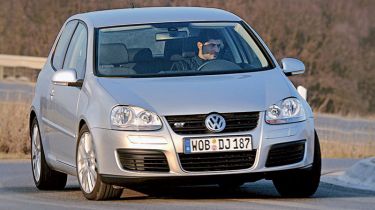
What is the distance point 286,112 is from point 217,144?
24.0 inches

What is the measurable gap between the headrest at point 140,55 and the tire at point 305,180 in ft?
4.60

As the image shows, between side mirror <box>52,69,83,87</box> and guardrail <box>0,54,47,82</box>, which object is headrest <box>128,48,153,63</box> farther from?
guardrail <box>0,54,47,82</box>

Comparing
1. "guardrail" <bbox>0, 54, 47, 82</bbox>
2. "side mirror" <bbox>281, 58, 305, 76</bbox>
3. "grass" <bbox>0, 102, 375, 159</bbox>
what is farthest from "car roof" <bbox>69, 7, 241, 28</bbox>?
"guardrail" <bbox>0, 54, 47, 82</bbox>

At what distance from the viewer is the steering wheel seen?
11094 millimetres

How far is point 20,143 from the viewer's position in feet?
61.8

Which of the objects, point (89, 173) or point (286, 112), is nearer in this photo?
point (286, 112)

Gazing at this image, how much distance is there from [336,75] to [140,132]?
3155 centimetres

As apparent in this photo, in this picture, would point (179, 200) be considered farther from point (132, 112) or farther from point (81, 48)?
point (81, 48)

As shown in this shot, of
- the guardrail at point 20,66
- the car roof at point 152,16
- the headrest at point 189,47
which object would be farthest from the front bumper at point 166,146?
the guardrail at point 20,66

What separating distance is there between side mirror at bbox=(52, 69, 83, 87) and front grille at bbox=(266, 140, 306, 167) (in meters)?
1.76

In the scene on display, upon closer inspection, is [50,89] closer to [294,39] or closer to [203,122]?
[203,122]

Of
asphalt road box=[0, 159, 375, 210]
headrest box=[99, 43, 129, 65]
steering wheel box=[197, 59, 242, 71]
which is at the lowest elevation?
asphalt road box=[0, 159, 375, 210]

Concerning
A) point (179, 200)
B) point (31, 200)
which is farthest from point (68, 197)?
point (179, 200)

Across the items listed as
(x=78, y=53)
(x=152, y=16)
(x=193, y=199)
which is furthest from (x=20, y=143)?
(x=193, y=199)
